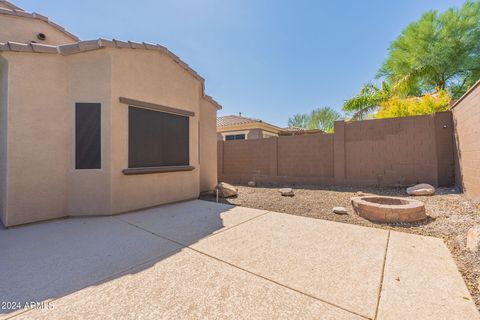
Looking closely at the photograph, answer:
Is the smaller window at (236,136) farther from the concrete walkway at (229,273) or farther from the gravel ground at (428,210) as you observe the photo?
the concrete walkway at (229,273)

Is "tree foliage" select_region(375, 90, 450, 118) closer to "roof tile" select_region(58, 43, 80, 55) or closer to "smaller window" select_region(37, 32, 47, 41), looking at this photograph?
"roof tile" select_region(58, 43, 80, 55)

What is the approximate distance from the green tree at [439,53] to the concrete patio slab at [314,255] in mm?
14760

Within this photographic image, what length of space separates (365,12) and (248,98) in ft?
36.4

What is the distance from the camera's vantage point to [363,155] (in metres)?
7.77

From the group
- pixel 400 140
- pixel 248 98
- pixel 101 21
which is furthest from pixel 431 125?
pixel 248 98

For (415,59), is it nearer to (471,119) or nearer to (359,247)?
(471,119)

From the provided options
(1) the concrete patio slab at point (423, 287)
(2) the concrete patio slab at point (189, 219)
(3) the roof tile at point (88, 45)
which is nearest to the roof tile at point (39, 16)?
(3) the roof tile at point (88, 45)

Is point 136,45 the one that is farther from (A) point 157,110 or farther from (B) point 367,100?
(B) point 367,100

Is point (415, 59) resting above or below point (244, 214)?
above

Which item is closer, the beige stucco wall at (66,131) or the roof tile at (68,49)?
the beige stucco wall at (66,131)

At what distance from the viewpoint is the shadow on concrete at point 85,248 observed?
86.2 inches

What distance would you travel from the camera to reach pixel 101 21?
260 inches

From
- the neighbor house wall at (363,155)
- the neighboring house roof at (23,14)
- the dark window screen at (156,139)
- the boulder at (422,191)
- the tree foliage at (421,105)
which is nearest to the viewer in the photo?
the dark window screen at (156,139)

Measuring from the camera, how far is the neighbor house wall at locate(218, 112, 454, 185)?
671 cm
